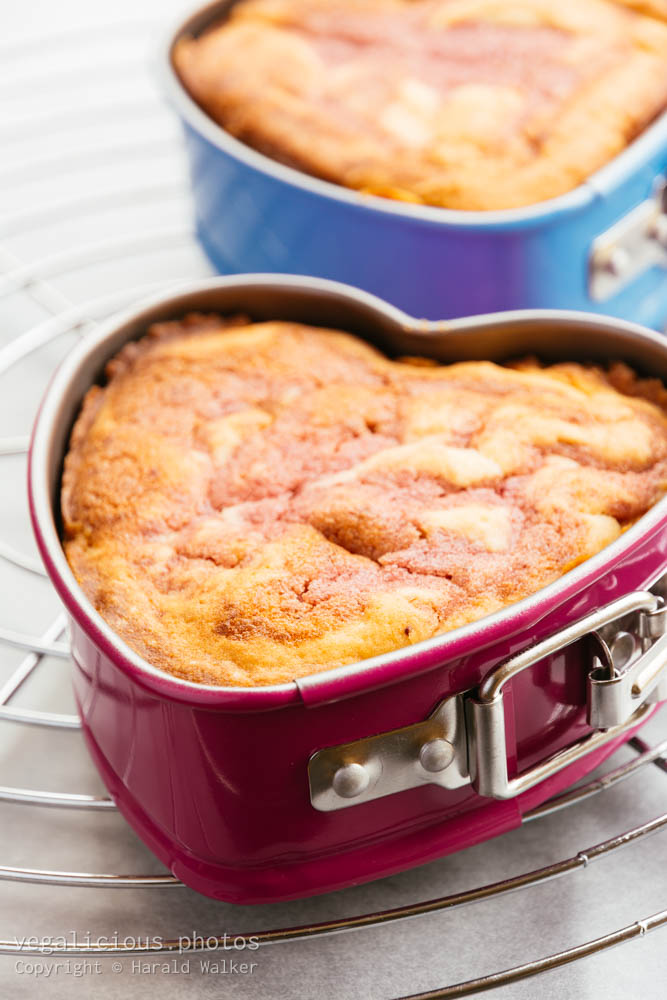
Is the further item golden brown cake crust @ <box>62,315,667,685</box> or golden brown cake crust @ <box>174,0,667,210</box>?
golden brown cake crust @ <box>174,0,667,210</box>

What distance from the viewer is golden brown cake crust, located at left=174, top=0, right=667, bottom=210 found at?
1549mm

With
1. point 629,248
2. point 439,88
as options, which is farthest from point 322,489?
point 439,88

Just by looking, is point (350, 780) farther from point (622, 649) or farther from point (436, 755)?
point (622, 649)

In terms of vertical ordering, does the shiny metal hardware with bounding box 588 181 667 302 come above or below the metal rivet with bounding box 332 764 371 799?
above

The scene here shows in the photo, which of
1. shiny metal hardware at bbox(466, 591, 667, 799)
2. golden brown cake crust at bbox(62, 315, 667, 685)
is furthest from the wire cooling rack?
golden brown cake crust at bbox(62, 315, 667, 685)

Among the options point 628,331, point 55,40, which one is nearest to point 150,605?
point 628,331

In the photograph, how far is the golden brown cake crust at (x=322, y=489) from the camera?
3.31 feet

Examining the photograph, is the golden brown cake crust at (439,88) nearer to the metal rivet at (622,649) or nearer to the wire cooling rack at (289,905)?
the wire cooling rack at (289,905)

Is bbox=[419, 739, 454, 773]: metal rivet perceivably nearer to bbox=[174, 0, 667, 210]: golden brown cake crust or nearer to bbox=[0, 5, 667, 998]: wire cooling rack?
bbox=[0, 5, 667, 998]: wire cooling rack

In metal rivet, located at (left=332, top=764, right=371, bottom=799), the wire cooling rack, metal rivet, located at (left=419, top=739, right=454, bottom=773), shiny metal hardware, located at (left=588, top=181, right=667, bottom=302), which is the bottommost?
the wire cooling rack

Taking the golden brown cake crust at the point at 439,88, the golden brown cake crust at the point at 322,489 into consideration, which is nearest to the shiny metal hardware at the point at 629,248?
the golden brown cake crust at the point at 439,88

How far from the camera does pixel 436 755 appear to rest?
94 centimetres

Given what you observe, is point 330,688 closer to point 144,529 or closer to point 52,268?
point 144,529

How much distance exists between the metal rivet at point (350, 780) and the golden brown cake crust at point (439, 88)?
0.81m
